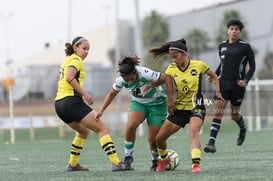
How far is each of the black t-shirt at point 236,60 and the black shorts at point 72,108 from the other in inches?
129

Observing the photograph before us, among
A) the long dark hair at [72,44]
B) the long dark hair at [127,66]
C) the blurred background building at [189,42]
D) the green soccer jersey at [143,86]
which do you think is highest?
the long dark hair at [72,44]

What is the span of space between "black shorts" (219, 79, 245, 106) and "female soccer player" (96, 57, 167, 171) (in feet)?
8.59

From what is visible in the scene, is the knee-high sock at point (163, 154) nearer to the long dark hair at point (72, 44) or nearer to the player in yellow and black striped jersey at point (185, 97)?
the player in yellow and black striped jersey at point (185, 97)

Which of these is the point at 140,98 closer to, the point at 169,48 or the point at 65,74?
the point at 169,48

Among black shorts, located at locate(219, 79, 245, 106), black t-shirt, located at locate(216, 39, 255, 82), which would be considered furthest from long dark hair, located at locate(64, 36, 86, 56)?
black shorts, located at locate(219, 79, 245, 106)

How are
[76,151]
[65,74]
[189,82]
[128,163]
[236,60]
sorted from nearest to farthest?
[189,82] → [65,74] → [128,163] → [76,151] → [236,60]

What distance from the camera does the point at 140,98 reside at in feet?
37.2

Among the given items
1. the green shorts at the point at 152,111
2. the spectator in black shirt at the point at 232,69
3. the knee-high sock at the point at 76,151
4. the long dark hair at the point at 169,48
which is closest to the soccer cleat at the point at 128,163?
the green shorts at the point at 152,111

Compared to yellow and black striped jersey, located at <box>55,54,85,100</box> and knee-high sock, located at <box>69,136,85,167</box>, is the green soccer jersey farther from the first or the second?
knee-high sock, located at <box>69,136,85,167</box>

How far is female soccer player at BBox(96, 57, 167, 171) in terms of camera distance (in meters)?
11.0

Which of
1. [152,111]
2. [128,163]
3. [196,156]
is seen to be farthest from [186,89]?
[128,163]

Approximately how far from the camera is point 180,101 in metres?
10.9

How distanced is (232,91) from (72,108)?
3703mm

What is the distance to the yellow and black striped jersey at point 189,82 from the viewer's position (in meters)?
10.7
